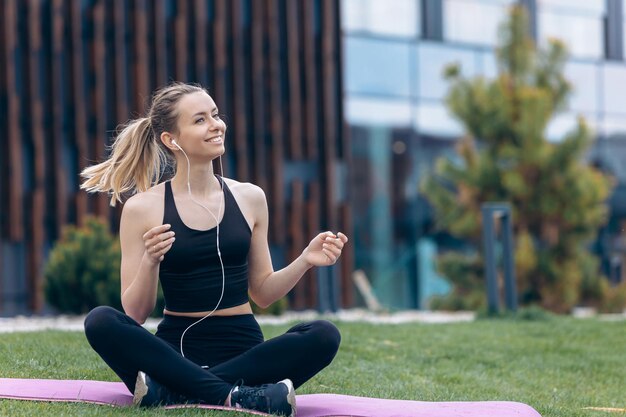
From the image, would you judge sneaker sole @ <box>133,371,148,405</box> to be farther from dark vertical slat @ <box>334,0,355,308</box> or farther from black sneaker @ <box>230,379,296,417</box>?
dark vertical slat @ <box>334,0,355,308</box>

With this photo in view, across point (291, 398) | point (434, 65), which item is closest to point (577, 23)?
point (434, 65)

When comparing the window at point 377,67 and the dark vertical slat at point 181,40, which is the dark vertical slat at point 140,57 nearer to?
the dark vertical slat at point 181,40

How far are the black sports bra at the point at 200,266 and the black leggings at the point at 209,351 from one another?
9 centimetres

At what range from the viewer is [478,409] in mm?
4742

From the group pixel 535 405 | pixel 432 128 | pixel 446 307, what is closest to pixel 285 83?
pixel 432 128

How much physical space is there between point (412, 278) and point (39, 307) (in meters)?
5.76

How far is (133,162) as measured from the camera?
16.4 feet

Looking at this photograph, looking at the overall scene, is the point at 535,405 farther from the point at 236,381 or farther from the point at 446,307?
the point at 446,307

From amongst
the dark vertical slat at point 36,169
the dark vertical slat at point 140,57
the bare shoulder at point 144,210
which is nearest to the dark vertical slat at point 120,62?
the dark vertical slat at point 140,57

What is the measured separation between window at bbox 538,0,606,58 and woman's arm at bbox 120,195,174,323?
58.9ft

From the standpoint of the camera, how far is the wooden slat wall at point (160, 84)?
15.7m

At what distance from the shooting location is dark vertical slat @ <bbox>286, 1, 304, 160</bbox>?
59.2 ft

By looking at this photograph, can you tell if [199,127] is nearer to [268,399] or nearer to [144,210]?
[144,210]

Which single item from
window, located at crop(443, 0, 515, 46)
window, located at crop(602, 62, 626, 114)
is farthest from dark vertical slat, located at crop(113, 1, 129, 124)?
window, located at crop(602, 62, 626, 114)
